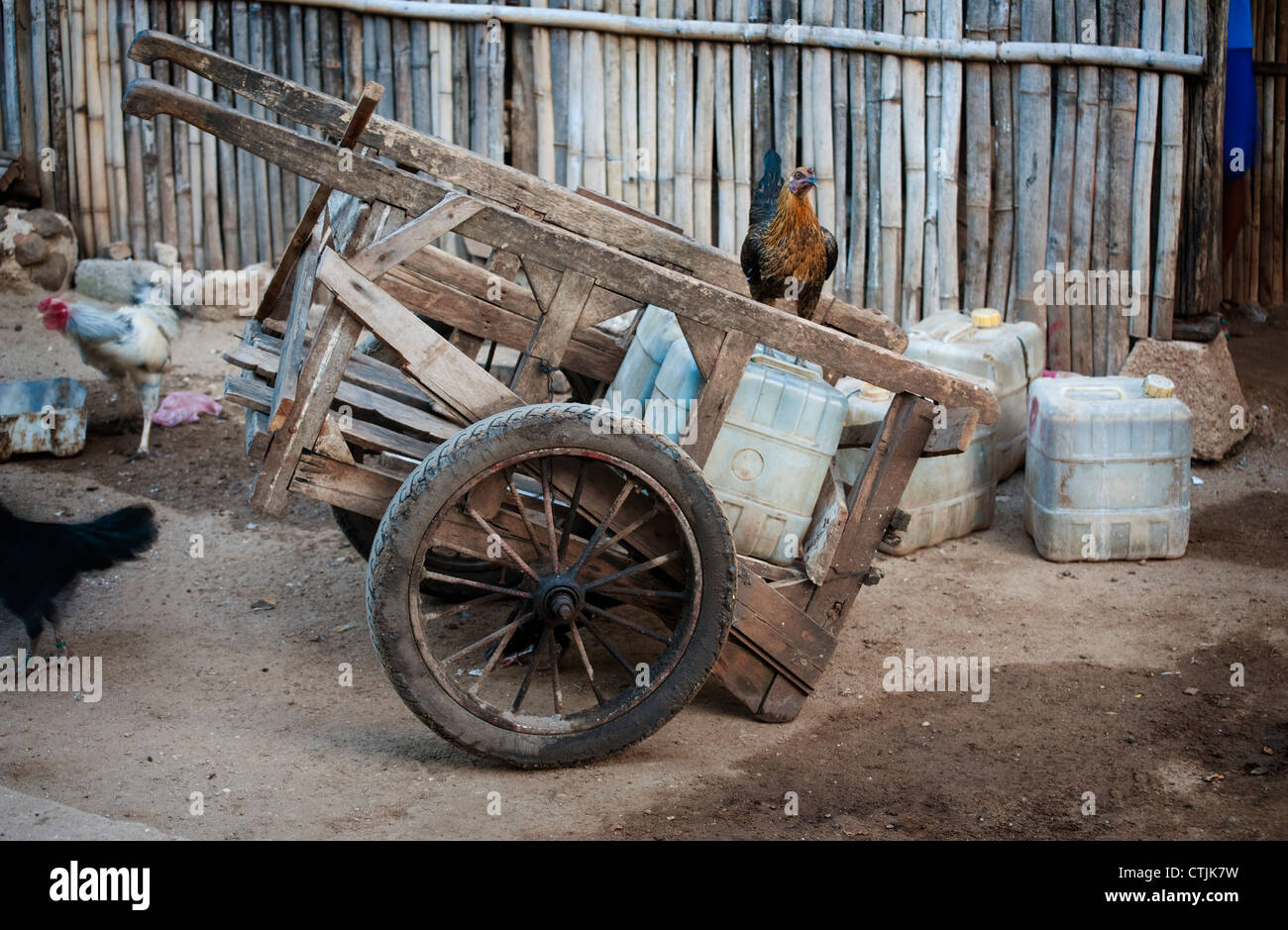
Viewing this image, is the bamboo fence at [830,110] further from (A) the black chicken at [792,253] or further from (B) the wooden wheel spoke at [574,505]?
(B) the wooden wheel spoke at [574,505]

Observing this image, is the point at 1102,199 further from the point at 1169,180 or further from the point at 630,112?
the point at 630,112

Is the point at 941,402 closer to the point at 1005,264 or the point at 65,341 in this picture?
the point at 1005,264

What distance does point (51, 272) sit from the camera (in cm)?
845

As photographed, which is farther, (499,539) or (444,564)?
(444,564)

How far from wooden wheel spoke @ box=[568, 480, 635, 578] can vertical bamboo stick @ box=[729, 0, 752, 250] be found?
153 inches

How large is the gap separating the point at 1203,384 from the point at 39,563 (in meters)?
6.04

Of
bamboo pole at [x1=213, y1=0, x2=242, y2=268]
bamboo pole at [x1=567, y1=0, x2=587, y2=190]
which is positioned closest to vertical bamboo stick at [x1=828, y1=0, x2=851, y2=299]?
bamboo pole at [x1=567, y1=0, x2=587, y2=190]

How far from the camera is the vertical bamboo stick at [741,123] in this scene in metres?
7.31

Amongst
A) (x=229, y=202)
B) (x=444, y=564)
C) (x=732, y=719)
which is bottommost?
(x=732, y=719)

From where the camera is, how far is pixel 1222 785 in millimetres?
3930

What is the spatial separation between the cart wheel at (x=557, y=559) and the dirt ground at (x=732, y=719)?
0.21 m

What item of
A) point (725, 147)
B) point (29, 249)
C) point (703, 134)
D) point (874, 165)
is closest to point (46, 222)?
point (29, 249)

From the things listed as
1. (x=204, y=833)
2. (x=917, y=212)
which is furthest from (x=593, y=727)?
(x=917, y=212)

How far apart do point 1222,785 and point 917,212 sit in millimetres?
4180
